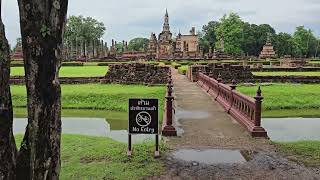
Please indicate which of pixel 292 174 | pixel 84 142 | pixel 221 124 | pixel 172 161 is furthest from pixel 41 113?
pixel 221 124

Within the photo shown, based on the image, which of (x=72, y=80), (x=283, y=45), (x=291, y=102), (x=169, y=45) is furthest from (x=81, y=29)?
(x=291, y=102)

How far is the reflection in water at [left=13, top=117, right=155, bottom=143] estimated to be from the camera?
12414 millimetres

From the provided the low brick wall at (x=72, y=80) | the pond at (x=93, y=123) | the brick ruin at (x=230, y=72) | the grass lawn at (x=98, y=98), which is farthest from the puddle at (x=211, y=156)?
the brick ruin at (x=230, y=72)

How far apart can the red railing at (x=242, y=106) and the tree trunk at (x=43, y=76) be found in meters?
6.12

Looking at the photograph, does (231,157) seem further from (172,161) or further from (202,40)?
(202,40)

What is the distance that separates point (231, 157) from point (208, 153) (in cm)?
52

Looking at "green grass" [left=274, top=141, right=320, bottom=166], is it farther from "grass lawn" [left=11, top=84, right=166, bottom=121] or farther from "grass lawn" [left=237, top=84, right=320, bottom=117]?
"grass lawn" [left=11, top=84, right=166, bottom=121]

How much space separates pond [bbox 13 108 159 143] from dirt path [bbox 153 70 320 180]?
165cm

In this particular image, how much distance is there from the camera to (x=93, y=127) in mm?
13625

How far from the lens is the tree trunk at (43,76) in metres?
4.62

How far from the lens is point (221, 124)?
11.7m

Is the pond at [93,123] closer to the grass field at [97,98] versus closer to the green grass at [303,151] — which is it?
the grass field at [97,98]

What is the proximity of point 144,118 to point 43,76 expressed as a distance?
357 centimetres

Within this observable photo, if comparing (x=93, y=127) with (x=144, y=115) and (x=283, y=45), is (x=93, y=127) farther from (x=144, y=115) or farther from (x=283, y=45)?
(x=283, y=45)
